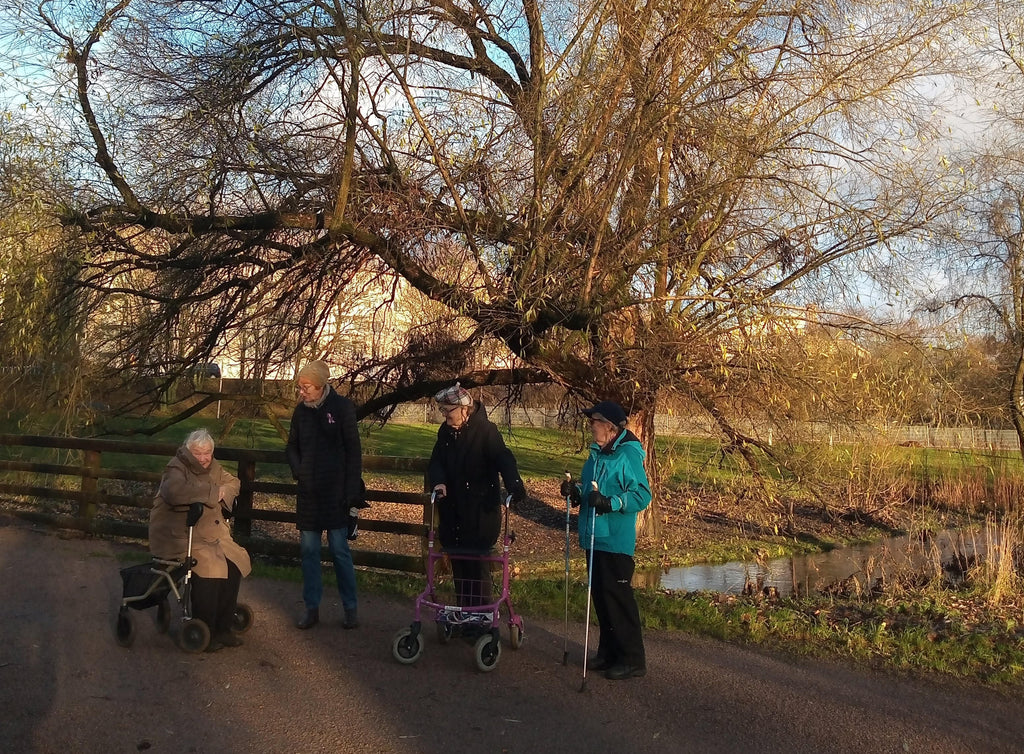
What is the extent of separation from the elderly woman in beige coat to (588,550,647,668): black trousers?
2.57 m

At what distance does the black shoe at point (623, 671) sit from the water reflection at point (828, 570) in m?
3.99

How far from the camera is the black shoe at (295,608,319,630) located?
693 centimetres

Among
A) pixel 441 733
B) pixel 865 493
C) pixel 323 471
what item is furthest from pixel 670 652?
pixel 865 493

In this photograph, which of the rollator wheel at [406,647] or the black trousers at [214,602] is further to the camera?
the black trousers at [214,602]

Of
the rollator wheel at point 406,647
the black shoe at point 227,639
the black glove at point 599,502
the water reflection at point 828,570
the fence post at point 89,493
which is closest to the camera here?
the black glove at point 599,502

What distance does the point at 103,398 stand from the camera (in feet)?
41.7

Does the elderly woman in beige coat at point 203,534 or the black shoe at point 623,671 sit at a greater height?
the elderly woman in beige coat at point 203,534

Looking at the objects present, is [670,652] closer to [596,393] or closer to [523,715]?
[523,715]

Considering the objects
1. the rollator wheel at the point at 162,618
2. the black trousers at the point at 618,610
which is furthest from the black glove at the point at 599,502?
the rollator wheel at the point at 162,618

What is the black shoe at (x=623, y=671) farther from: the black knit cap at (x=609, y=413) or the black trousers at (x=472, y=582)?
the black knit cap at (x=609, y=413)

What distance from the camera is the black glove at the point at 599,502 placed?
5.73 meters

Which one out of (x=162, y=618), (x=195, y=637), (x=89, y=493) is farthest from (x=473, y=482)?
(x=89, y=493)

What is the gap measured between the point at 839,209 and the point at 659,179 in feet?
6.84

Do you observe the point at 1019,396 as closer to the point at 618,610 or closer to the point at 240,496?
the point at 618,610
